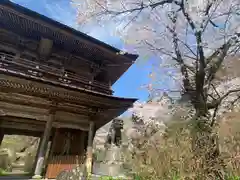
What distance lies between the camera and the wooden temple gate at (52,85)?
24.3 ft

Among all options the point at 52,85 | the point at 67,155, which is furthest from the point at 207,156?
the point at 67,155

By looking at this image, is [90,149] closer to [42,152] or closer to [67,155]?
[67,155]

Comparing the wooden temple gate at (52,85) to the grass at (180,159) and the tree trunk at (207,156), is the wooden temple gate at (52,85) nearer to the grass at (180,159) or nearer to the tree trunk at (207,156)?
the grass at (180,159)

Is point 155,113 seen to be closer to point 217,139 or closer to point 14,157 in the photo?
point 217,139

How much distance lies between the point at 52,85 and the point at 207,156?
5.38 m

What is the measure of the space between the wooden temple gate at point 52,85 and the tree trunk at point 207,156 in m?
4.06

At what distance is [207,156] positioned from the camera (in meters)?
4.10

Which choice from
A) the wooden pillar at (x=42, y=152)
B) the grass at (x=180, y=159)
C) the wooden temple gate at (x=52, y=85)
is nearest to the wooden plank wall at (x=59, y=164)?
the wooden temple gate at (x=52, y=85)

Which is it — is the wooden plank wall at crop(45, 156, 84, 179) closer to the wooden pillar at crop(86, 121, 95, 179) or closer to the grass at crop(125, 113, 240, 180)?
the wooden pillar at crop(86, 121, 95, 179)

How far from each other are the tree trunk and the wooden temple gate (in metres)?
4.06

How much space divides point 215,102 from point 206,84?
2.01 feet

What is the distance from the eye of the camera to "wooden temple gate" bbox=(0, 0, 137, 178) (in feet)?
24.3

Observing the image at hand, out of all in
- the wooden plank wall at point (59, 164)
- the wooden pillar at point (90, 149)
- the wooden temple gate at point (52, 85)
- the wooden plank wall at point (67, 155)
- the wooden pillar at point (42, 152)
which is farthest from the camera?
the wooden pillar at point (90, 149)

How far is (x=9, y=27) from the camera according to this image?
333 inches
